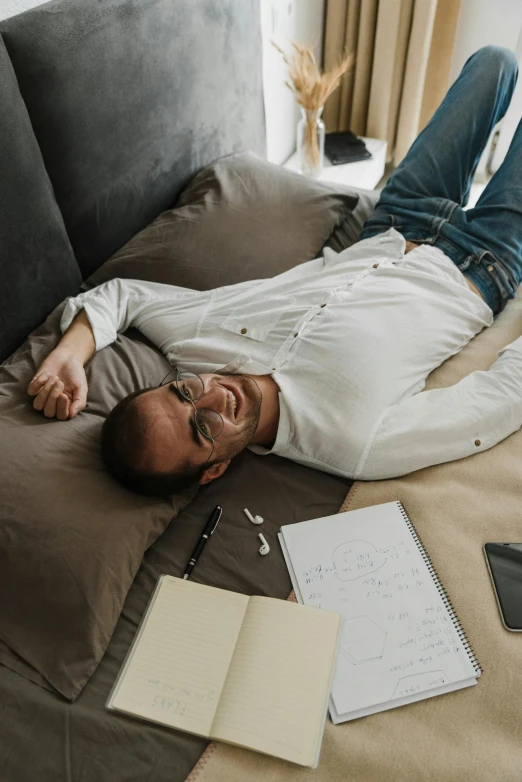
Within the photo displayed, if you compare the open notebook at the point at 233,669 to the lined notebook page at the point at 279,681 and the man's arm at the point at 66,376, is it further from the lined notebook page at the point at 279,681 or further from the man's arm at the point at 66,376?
the man's arm at the point at 66,376

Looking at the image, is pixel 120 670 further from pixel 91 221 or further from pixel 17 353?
pixel 91 221

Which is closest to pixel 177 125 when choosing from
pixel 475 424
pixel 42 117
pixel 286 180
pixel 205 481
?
pixel 286 180

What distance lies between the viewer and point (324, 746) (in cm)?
87

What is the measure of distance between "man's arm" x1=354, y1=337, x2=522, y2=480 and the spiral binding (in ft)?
A: 0.34

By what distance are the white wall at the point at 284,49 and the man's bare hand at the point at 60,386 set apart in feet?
5.84

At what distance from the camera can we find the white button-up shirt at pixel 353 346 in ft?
4.06

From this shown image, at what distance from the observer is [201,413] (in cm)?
119

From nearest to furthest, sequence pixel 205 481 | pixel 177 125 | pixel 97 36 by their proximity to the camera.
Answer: pixel 205 481 → pixel 97 36 → pixel 177 125

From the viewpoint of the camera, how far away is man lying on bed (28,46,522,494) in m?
1.19

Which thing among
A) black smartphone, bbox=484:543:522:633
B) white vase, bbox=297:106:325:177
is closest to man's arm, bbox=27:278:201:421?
black smartphone, bbox=484:543:522:633

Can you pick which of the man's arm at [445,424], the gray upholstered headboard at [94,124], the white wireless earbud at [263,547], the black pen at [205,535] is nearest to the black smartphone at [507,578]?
the man's arm at [445,424]

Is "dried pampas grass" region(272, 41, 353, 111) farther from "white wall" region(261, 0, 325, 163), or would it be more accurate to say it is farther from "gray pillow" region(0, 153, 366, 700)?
"gray pillow" region(0, 153, 366, 700)

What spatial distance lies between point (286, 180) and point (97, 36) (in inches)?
27.0

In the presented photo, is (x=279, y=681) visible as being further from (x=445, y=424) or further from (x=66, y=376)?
(x=66, y=376)
